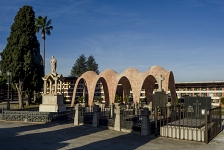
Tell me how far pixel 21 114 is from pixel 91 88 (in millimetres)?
23935

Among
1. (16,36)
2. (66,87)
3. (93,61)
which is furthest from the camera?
(93,61)

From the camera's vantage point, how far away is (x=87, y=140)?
41.3 feet

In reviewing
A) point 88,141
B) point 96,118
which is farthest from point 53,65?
point 88,141

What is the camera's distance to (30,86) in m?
38.9

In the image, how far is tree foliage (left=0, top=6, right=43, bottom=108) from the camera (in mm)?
35781

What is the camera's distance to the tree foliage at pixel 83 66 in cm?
9006

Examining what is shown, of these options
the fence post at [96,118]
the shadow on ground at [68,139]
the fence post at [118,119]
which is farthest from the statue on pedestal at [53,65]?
the fence post at [118,119]

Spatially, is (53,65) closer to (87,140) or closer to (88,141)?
(87,140)

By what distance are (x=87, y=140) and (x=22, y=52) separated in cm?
2761

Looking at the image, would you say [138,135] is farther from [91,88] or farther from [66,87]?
[66,87]

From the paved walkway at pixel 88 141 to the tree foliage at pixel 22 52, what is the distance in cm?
2209

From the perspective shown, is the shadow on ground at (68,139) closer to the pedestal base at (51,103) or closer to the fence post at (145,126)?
the fence post at (145,126)

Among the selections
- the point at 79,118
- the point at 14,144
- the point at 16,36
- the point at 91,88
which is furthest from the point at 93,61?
the point at 14,144

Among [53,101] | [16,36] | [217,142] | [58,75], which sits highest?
[16,36]
